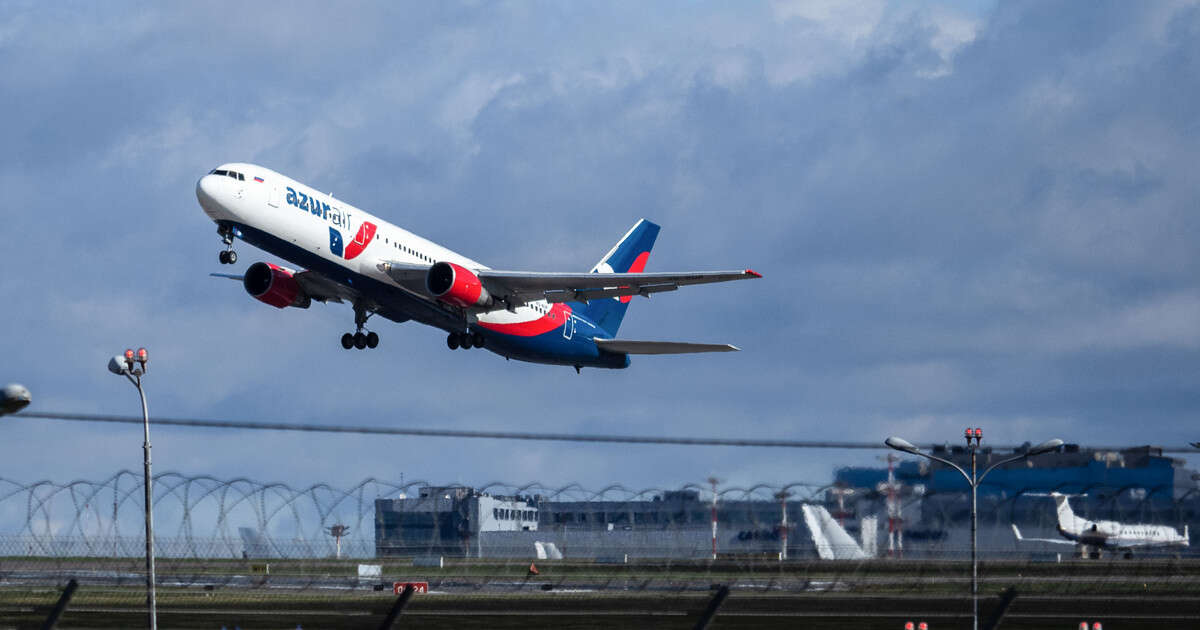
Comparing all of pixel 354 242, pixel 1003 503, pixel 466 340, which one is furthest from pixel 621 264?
pixel 1003 503

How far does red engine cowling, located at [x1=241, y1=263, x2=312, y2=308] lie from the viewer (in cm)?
5847

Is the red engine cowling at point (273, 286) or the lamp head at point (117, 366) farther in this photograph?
the red engine cowling at point (273, 286)

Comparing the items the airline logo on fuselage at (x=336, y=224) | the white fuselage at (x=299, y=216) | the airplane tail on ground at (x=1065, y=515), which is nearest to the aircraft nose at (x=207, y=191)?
the white fuselage at (x=299, y=216)

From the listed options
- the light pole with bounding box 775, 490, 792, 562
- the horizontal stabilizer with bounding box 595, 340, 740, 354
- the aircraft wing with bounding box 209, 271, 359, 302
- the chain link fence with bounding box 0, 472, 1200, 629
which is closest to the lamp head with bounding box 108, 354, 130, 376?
the chain link fence with bounding box 0, 472, 1200, 629

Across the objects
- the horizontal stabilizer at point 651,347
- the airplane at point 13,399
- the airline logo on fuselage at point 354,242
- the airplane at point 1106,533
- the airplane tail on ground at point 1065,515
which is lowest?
the airplane at point 1106,533

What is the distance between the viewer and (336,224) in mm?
52406

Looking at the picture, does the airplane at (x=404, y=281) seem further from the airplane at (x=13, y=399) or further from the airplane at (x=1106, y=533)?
the airplane at (x=13, y=399)

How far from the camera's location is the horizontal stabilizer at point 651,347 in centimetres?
6488

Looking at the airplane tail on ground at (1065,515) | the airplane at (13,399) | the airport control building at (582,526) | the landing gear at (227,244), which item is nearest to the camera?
the airplane at (13,399)

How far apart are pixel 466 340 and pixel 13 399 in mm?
49025

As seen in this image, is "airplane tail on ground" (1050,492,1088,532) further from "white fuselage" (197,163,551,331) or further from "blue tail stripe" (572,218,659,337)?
"blue tail stripe" (572,218,659,337)

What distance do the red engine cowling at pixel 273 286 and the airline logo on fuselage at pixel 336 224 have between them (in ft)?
20.9

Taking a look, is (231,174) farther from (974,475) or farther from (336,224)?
(974,475)

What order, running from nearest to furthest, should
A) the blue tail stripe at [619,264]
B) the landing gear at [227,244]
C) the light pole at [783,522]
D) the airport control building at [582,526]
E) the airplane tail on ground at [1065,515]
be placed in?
the light pole at [783,522], the airport control building at [582,526], the airplane tail on ground at [1065,515], the landing gear at [227,244], the blue tail stripe at [619,264]
